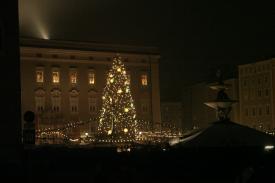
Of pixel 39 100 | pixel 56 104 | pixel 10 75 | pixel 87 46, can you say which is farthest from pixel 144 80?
pixel 10 75

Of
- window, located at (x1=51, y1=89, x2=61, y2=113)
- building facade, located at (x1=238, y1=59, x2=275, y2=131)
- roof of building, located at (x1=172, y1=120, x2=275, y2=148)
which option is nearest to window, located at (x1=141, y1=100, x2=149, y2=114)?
window, located at (x1=51, y1=89, x2=61, y2=113)

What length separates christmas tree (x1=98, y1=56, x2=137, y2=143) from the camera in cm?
5081

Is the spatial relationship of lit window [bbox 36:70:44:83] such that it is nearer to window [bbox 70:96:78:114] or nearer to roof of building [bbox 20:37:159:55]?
roof of building [bbox 20:37:159:55]

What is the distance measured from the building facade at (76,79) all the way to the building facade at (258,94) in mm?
13500

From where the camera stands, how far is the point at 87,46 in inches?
2933

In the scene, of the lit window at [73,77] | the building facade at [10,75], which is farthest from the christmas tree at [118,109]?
the building facade at [10,75]

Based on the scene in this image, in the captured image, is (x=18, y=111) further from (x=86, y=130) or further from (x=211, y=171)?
(x=86, y=130)

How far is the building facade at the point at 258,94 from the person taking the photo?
80625 mm

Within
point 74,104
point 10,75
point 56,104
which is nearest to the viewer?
point 10,75

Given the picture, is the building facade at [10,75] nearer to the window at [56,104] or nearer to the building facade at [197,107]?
the window at [56,104]

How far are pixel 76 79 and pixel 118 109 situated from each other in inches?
911

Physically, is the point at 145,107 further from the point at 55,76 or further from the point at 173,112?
the point at 173,112

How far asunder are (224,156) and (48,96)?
52169 millimetres

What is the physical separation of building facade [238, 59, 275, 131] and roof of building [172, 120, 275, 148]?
52459mm
